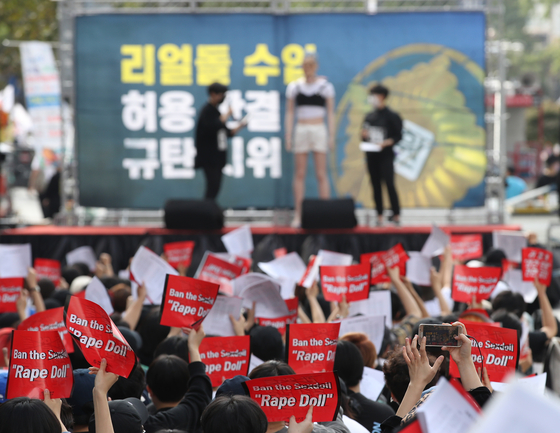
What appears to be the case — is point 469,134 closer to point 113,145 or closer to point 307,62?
point 307,62

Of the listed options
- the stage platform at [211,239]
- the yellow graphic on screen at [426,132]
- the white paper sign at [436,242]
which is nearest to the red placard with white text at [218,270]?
the white paper sign at [436,242]

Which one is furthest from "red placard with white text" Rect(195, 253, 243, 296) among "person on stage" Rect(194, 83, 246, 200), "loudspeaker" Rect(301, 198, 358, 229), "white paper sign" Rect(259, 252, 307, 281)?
"person on stage" Rect(194, 83, 246, 200)

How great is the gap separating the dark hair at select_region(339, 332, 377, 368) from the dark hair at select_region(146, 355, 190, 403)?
87 cm

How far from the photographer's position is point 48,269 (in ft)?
19.3

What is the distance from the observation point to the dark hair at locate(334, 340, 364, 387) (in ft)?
10.1

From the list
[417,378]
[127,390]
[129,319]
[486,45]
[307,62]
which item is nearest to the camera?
[417,378]

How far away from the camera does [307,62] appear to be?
7.78 m

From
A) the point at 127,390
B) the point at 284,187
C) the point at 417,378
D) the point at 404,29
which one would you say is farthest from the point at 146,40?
the point at 417,378

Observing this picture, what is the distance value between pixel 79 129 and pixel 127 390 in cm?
697

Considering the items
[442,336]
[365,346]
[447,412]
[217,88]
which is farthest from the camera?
[217,88]

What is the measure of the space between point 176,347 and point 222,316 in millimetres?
393

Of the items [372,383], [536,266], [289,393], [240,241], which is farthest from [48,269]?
[289,393]

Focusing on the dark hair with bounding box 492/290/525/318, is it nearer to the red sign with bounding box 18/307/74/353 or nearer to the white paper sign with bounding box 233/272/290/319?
the white paper sign with bounding box 233/272/290/319

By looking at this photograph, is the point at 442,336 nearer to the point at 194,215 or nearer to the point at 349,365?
the point at 349,365
